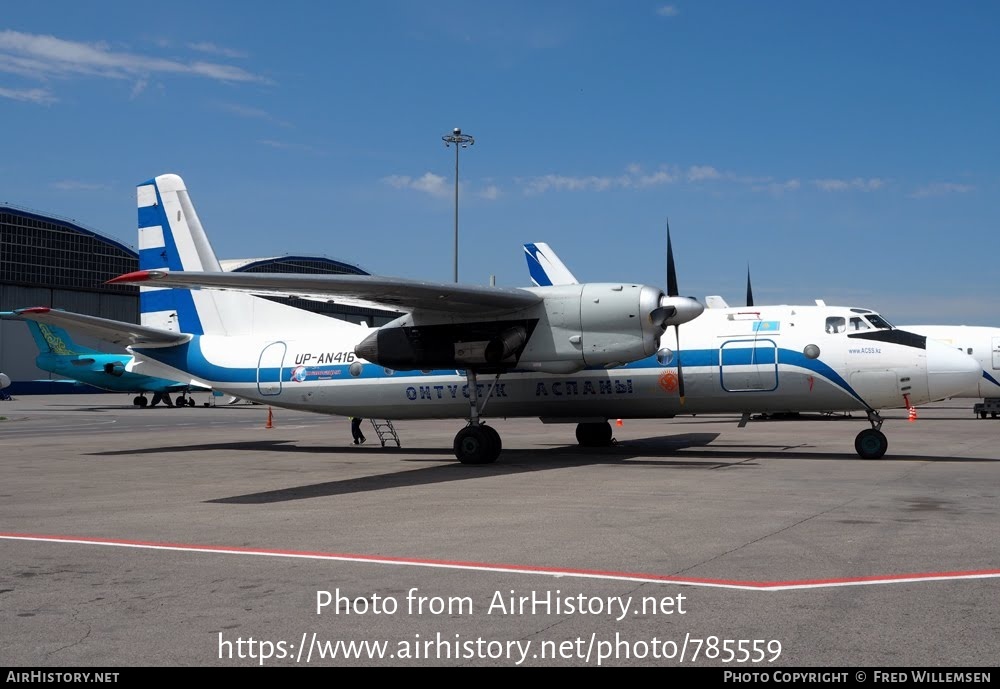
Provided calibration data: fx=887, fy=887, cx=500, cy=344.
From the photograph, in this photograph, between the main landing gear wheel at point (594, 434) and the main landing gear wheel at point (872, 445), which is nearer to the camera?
the main landing gear wheel at point (872, 445)

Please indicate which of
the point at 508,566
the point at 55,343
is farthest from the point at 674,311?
the point at 55,343

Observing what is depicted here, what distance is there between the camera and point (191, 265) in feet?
80.6

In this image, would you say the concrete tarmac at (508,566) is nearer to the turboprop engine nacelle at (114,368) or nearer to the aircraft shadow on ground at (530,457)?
the aircraft shadow on ground at (530,457)

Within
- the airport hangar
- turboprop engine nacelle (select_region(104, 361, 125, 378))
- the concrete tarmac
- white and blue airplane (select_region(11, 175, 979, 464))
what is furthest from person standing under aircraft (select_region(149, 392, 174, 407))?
the concrete tarmac

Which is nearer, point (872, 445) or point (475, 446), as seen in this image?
point (872, 445)

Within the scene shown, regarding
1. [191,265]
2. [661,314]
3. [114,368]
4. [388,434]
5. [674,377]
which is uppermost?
[191,265]

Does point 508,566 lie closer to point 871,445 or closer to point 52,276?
point 871,445

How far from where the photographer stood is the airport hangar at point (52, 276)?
7906 centimetres

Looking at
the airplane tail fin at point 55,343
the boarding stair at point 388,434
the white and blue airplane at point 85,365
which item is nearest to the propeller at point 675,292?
the boarding stair at point 388,434

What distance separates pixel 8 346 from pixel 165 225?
68263mm

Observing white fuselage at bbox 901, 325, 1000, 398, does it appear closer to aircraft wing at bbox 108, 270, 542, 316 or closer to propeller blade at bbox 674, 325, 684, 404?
propeller blade at bbox 674, 325, 684, 404

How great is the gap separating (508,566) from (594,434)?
52.7 feet

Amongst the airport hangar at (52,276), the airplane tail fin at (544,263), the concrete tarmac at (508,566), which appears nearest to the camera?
the concrete tarmac at (508,566)

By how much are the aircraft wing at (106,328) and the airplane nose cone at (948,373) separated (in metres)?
18.1
